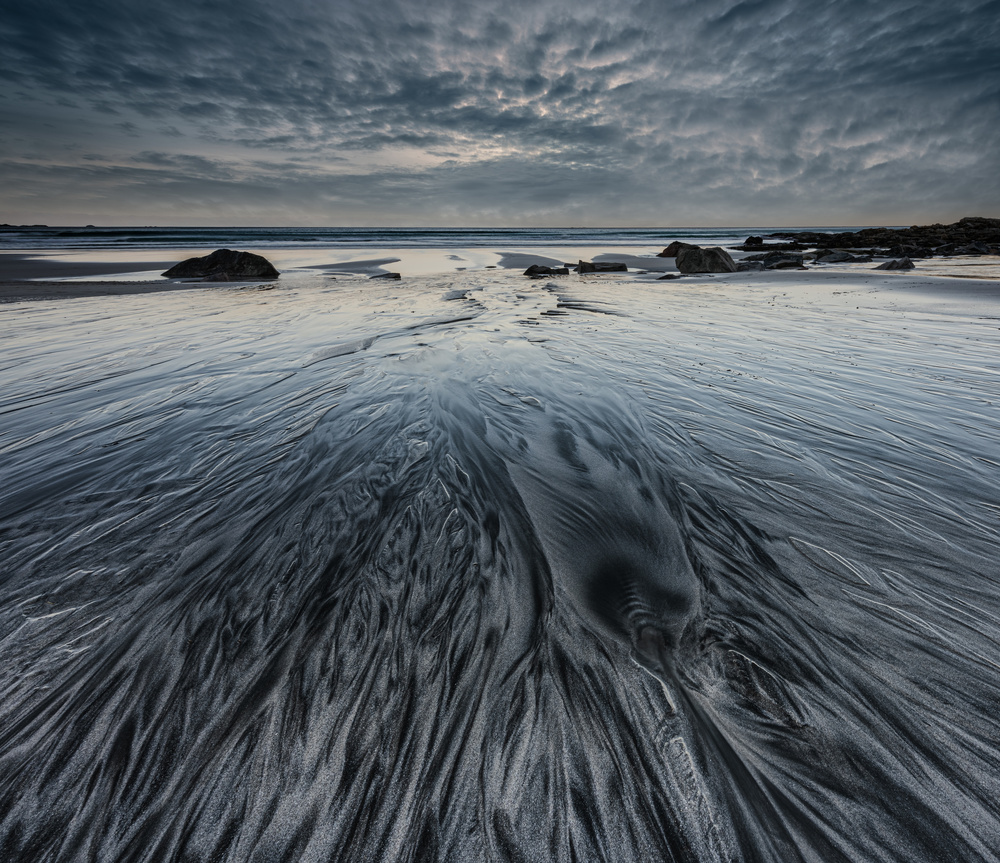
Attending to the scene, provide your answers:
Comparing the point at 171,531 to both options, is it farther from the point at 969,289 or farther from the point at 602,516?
the point at 969,289

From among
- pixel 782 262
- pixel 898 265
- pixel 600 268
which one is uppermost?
pixel 898 265

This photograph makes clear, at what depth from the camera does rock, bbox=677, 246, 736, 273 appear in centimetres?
1512

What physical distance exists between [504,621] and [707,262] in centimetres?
1698

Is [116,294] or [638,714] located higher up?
[638,714]

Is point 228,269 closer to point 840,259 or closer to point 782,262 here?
point 782,262

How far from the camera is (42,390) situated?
382 centimetres

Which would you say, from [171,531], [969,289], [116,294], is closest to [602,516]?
[171,531]

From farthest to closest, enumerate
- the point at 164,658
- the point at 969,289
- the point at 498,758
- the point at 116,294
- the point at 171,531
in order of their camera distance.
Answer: the point at 116,294
the point at 969,289
the point at 171,531
the point at 164,658
the point at 498,758

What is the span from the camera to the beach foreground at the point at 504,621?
98 cm

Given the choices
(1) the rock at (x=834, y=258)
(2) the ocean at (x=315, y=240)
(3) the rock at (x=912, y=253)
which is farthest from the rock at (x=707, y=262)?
(2) the ocean at (x=315, y=240)

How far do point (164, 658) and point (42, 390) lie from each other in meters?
4.05

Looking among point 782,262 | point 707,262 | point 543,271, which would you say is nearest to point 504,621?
point 543,271

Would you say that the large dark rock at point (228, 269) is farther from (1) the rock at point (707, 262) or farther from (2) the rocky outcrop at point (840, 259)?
(2) the rocky outcrop at point (840, 259)

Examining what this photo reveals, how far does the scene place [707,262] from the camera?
15148 millimetres
